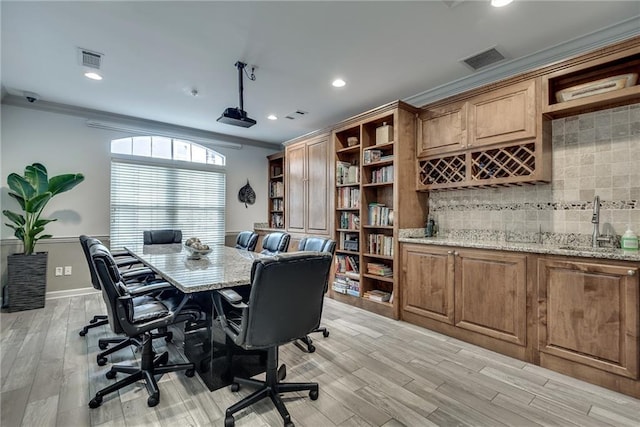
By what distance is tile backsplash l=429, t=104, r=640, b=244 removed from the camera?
7.79 ft

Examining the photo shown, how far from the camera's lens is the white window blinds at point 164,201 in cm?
459

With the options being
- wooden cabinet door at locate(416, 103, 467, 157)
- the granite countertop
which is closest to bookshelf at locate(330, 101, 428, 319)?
wooden cabinet door at locate(416, 103, 467, 157)

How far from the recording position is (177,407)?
1.82m

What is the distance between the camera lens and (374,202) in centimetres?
396

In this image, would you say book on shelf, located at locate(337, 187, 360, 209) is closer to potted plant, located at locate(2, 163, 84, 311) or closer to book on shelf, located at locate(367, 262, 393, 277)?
book on shelf, located at locate(367, 262, 393, 277)

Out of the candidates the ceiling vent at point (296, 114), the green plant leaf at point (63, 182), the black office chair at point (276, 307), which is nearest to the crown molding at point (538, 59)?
the ceiling vent at point (296, 114)

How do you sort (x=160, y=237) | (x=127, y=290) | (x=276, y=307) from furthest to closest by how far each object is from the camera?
(x=160, y=237)
(x=127, y=290)
(x=276, y=307)

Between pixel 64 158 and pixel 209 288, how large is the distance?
3.98 meters

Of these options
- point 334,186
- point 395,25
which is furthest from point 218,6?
point 334,186

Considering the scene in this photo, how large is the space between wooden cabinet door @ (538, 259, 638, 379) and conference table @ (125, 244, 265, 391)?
7.30 feet

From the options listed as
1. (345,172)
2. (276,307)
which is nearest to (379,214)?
(345,172)

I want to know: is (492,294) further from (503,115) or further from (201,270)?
(201,270)

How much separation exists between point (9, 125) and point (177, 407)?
14.2 ft

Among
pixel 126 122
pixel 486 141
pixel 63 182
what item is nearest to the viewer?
pixel 486 141
